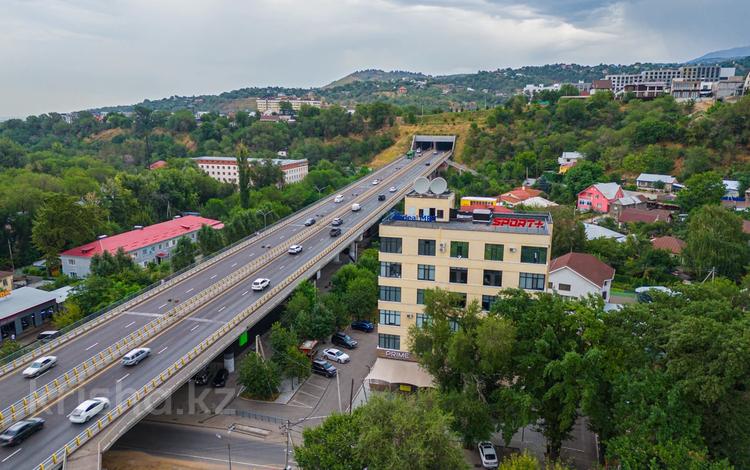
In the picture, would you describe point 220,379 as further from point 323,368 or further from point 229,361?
point 323,368

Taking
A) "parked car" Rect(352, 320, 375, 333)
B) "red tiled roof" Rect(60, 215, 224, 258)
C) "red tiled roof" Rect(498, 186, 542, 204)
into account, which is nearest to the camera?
"parked car" Rect(352, 320, 375, 333)

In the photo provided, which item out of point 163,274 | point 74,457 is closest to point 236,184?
point 163,274

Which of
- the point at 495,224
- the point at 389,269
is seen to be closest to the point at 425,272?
the point at 389,269

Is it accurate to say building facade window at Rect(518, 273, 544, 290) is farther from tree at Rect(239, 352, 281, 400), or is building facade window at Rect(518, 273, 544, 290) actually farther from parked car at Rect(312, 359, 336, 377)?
tree at Rect(239, 352, 281, 400)

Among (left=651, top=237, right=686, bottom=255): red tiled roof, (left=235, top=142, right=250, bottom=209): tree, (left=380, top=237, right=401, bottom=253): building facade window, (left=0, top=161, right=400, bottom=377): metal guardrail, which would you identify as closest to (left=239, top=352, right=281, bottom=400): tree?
(left=380, top=237, right=401, bottom=253): building facade window

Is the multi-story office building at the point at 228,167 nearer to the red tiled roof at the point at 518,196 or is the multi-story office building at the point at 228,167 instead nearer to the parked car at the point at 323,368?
the red tiled roof at the point at 518,196

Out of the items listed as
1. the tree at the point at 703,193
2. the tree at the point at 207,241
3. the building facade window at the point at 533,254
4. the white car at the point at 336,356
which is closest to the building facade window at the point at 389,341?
the white car at the point at 336,356

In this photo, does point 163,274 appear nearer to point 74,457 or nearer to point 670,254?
point 74,457
